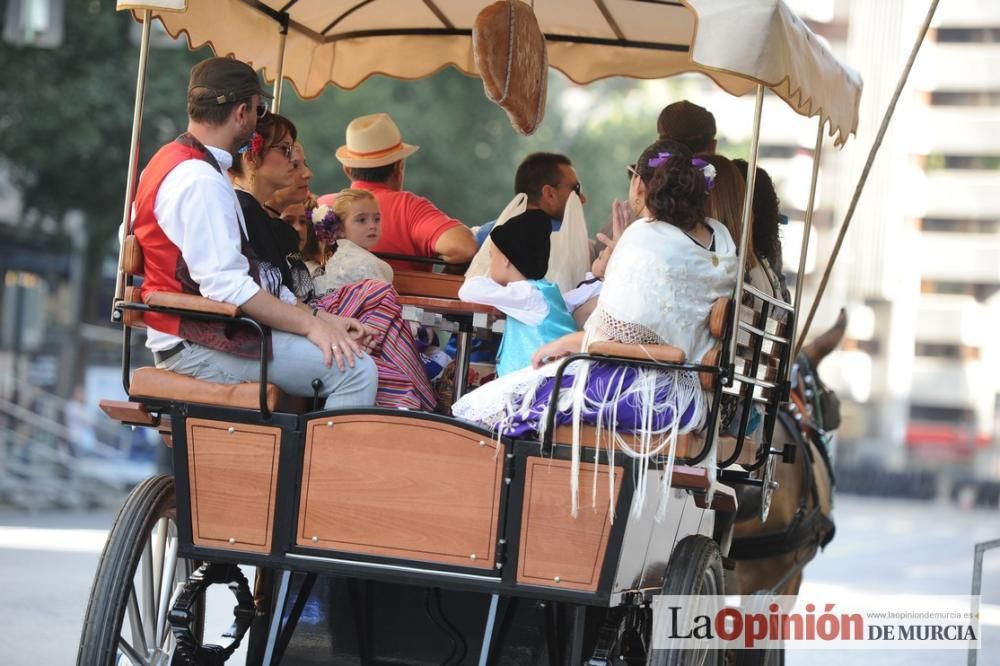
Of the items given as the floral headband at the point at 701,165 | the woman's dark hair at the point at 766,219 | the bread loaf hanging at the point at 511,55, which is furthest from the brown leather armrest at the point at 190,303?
the woman's dark hair at the point at 766,219

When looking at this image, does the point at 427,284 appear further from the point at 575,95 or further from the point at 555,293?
the point at 575,95

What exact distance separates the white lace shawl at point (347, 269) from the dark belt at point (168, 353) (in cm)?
94

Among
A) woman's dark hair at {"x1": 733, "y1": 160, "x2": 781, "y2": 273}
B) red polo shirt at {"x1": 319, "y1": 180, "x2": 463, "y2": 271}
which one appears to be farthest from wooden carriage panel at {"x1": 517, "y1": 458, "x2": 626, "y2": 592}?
red polo shirt at {"x1": 319, "y1": 180, "x2": 463, "y2": 271}

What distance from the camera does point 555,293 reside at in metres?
5.29

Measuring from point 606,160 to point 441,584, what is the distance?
2724 cm

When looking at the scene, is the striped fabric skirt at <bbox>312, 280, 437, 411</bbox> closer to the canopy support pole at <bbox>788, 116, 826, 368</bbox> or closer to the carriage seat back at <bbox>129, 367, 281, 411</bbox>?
the carriage seat back at <bbox>129, 367, 281, 411</bbox>

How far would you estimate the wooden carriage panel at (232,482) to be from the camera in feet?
15.4

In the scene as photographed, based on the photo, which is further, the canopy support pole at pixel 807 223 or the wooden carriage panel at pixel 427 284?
the wooden carriage panel at pixel 427 284

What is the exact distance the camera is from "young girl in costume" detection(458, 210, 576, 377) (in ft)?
17.1

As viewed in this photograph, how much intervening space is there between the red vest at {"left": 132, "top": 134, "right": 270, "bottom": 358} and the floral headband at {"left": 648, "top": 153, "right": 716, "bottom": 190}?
4.51 feet

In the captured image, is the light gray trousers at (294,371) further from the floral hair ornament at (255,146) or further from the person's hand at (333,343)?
the floral hair ornament at (255,146)

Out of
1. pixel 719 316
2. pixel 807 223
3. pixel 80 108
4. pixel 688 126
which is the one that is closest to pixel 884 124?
pixel 807 223

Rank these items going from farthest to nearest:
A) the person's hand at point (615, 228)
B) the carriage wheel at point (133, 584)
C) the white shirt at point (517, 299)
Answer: the person's hand at point (615, 228) < the white shirt at point (517, 299) < the carriage wheel at point (133, 584)

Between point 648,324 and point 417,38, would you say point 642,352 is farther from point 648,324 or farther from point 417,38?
point 417,38
